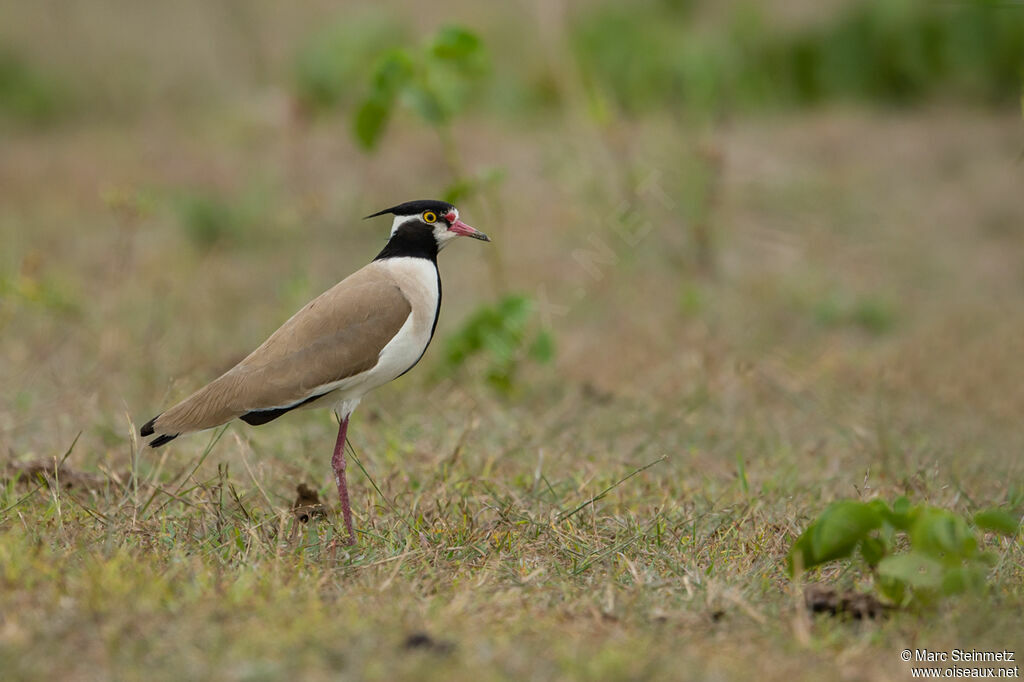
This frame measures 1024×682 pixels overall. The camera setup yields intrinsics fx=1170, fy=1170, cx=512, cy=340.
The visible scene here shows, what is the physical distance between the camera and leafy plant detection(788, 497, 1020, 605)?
3.04 meters

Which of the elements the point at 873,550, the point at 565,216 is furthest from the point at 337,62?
the point at 873,550

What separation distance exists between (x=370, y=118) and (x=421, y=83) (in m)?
0.37

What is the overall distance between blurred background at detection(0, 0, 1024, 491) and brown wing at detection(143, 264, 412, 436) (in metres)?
0.54

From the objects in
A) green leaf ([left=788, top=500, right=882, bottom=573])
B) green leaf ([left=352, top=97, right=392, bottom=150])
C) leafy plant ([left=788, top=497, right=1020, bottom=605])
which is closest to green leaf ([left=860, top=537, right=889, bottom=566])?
leafy plant ([left=788, top=497, right=1020, bottom=605])

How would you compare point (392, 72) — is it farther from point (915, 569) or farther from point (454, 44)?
point (915, 569)

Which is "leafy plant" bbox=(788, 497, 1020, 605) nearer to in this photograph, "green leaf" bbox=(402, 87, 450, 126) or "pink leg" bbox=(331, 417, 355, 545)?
"pink leg" bbox=(331, 417, 355, 545)

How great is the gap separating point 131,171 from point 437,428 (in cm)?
620

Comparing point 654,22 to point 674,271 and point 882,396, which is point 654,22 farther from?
point 882,396

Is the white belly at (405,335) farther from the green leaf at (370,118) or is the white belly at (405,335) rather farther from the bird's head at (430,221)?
the green leaf at (370,118)

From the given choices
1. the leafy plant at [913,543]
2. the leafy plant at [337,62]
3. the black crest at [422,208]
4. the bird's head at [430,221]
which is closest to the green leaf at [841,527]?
the leafy plant at [913,543]

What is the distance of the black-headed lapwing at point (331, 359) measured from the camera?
3820 millimetres

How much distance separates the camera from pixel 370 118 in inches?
216

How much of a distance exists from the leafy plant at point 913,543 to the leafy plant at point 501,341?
2642 millimetres

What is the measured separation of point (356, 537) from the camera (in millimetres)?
3826
